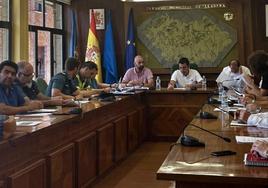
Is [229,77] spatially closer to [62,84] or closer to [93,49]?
[93,49]

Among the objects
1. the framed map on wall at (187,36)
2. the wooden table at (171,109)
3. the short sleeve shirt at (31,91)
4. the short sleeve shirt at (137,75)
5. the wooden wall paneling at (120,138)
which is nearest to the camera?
the short sleeve shirt at (31,91)

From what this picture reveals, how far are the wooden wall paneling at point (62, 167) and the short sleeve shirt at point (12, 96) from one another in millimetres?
915

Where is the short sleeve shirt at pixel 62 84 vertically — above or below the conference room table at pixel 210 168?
above

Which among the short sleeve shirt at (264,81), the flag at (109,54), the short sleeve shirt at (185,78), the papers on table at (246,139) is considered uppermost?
the flag at (109,54)

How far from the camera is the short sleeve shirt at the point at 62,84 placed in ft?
16.5

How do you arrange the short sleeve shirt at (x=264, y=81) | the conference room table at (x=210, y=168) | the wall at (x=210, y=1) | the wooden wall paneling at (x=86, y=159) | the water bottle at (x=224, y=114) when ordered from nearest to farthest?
the conference room table at (x=210, y=168)
the water bottle at (x=224, y=114)
the wooden wall paneling at (x=86, y=159)
the short sleeve shirt at (x=264, y=81)
the wall at (x=210, y=1)

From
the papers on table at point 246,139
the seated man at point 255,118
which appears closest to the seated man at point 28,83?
the seated man at point 255,118

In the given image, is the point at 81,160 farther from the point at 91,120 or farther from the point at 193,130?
the point at 193,130

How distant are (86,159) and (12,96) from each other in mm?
938

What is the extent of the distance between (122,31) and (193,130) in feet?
19.8

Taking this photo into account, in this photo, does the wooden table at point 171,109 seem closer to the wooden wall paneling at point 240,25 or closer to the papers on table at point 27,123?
the wooden wall paneling at point 240,25

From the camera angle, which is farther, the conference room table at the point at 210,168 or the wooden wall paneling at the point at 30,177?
the wooden wall paneling at the point at 30,177

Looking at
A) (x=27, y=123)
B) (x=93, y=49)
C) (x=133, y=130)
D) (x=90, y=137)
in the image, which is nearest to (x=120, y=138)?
(x=133, y=130)

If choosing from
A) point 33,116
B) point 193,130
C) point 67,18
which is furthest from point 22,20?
point 193,130
